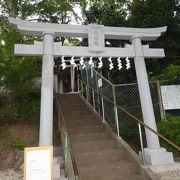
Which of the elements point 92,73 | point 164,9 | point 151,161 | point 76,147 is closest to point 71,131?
point 76,147

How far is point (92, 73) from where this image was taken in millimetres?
10789

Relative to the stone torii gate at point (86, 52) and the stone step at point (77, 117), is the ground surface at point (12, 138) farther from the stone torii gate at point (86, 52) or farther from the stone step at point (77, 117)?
the stone torii gate at point (86, 52)

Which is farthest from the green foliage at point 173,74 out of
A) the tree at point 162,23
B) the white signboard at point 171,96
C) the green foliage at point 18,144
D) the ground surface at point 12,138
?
the green foliage at point 18,144

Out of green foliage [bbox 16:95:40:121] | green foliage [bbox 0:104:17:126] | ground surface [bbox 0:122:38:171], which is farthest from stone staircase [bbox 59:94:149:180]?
green foliage [bbox 0:104:17:126]

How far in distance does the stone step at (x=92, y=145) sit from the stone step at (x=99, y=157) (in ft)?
1.07

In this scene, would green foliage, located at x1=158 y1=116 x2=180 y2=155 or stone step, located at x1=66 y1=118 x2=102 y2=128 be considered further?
stone step, located at x1=66 y1=118 x2=102 y2=128

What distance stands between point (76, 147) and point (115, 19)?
6716 mm

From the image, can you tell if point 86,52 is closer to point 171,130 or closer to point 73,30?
point 73,30

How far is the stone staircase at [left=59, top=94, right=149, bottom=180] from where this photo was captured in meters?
5.44

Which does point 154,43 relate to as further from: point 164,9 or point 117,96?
point 117,96

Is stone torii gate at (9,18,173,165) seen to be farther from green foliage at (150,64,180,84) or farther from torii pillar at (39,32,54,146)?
green foliage at (150,64,180,84)

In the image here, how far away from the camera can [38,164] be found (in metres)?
3.51

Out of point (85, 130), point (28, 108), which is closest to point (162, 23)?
point (85, 130)

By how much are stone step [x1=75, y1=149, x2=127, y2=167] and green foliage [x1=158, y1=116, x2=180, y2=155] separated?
1589 millimetres
